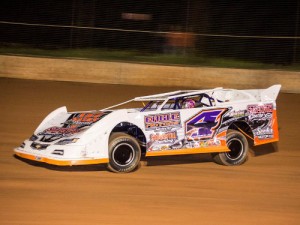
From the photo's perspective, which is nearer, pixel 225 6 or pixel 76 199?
pixel 76 199

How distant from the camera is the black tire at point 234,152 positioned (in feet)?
35.6

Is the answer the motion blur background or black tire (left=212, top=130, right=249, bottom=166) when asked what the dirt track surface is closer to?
black tire (left=212, top=130, right=249, bottom=166)

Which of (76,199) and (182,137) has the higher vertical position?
(182,137)

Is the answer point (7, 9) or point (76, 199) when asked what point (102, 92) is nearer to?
point (7, 9)

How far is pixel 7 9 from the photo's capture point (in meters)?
21.0

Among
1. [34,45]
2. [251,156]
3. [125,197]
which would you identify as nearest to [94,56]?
[34,45]

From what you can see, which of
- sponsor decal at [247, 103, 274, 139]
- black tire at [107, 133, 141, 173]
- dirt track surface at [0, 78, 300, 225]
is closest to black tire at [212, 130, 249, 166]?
dirt track surface at [0, 78, 300, 225]

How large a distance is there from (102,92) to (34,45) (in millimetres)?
3716

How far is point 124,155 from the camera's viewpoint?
32.5 ft

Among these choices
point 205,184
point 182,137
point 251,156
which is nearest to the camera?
point 205,184

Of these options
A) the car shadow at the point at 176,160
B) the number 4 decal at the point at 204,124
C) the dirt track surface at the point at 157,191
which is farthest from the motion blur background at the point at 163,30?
the number 4 decal at the point at 204,124

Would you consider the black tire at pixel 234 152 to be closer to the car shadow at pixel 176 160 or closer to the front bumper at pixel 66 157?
the car shadow at pixel 176 160

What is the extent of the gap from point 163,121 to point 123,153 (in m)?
0.80

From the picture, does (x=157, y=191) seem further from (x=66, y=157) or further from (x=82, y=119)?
(x=82, y=119)
